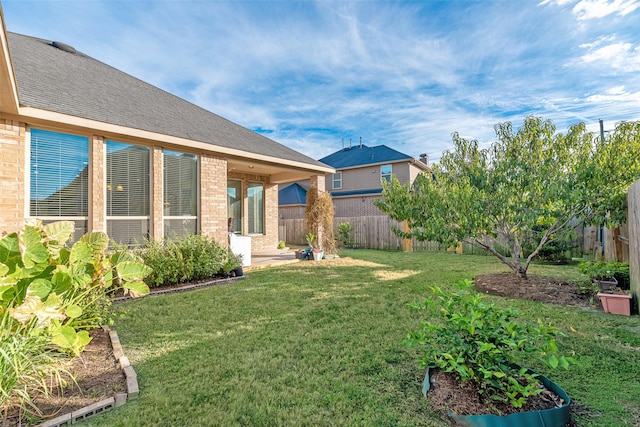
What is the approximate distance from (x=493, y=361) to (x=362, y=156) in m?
20.4

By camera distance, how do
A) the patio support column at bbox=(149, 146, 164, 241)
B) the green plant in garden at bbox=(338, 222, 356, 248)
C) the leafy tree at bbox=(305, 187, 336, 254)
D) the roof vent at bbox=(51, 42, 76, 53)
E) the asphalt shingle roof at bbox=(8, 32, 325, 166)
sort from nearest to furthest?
the asphalt shingle roof at bbox=(8, 32, 325, 166) < the patio support column at bbox=(149, 146, 164, 241) < the roof vent at bbox=(51, 42, 76, 53) < the leafy tree at bbox=(305, 187, 336, 254) < the green plant in garden at bbox=(338, 222, 356, 248)

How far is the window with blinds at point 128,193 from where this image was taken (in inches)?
249

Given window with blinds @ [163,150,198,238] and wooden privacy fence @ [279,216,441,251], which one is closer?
window with blinds @ [163,150,198,238]

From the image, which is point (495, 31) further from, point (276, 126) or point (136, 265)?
point (276, 126)

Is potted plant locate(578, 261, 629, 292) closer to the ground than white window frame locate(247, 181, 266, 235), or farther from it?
closer to the ground

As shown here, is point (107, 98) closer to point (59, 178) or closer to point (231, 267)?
point (59, 178)

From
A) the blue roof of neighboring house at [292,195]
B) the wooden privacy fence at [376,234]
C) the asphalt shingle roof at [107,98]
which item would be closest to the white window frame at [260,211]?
the asphalt shingle roof at [107,98]

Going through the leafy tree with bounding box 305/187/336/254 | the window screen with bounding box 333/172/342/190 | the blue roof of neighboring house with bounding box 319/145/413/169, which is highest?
the blue roof of neighboring house with bounding box 319/145/413/169

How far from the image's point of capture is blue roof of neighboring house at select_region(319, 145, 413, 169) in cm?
1995

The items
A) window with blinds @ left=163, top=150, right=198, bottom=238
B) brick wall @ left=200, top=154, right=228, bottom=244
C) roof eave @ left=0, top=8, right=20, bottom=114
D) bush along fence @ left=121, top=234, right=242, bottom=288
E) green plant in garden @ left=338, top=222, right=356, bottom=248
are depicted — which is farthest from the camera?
green plant in garden @ left=338, top=222, right=356, bottom=248

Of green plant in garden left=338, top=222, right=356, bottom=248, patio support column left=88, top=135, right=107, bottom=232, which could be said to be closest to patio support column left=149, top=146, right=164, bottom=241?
patio support column left=88, top=135, right=107, bottom=232

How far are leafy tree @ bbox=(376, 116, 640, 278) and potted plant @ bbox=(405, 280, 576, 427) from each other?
4.01m

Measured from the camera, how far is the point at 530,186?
5707mm

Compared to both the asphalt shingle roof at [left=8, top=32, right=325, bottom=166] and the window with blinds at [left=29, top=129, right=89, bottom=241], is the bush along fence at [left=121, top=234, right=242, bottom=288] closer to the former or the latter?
the window with blinds at [left=29, top=129, right=89, bottom=241]
